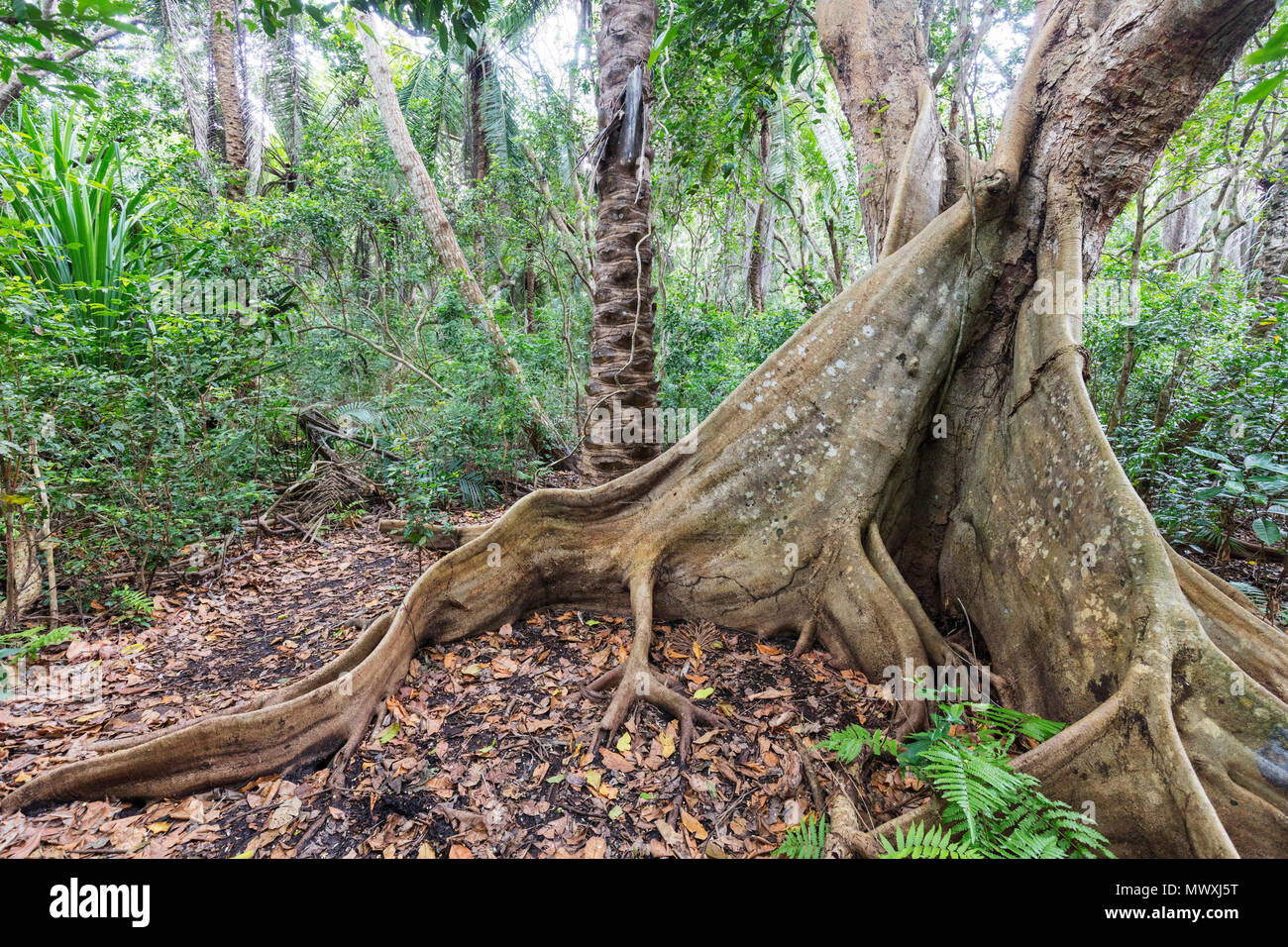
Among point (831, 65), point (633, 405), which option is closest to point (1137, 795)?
point (633, 405)

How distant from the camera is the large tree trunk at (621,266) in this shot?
4016 mm

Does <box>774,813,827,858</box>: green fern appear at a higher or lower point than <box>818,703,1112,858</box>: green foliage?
lower

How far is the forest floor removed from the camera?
7.10 ft

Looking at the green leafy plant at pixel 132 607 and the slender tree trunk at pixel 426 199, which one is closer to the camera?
the green leafy plant at pixel 132 607

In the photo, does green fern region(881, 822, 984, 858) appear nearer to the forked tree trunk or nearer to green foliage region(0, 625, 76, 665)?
the forked tree trunk

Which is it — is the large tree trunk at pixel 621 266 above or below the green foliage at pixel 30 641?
above

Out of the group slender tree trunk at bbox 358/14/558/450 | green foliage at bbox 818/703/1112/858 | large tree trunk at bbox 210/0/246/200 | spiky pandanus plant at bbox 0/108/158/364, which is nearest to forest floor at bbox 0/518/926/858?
green foliage at bbox 818/703/1112/858

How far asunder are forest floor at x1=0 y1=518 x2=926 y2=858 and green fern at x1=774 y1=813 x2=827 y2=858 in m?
0.13

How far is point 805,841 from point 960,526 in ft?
6.94

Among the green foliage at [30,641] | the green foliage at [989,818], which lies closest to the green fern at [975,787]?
the green foliage at [989,818]

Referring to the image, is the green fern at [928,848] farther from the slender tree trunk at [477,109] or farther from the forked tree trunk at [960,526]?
the slender tree trunk at [477,109]

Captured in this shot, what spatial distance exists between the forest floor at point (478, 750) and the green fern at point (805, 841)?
13 centimetres

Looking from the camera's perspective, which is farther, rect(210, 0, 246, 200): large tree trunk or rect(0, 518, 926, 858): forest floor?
rect(210, 0, 246, 200): large tree trunk

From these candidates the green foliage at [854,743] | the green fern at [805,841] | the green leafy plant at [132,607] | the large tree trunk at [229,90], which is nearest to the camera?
the green fern at [805,841]
